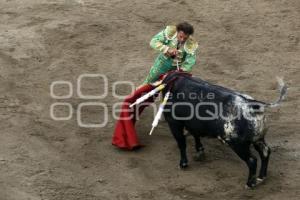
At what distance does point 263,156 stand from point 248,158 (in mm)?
296

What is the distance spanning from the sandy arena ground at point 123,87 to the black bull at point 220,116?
40 cm

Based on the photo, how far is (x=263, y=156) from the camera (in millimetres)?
7234

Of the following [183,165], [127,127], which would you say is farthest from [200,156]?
[127,127]

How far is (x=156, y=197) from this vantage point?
713 centimetres

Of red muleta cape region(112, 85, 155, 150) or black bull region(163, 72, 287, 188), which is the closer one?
black bull region(163, 72, 287, 188)

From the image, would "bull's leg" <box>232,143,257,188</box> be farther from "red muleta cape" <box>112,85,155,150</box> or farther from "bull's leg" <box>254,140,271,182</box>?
"red muleta cape" <box>112,85,155,150</box>

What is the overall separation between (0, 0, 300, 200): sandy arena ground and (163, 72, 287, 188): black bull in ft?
1.31

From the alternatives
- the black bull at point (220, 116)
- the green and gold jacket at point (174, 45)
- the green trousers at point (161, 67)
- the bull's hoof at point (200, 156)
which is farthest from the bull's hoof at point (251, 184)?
the green trousers at point (161, 67)

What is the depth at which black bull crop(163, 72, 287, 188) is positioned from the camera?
6.82 metres

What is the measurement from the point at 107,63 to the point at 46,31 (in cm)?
151

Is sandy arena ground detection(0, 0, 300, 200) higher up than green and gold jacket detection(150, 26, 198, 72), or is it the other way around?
green and gold jacket detection(150, 26, 198, 72)

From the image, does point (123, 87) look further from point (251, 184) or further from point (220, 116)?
point (251, 184)

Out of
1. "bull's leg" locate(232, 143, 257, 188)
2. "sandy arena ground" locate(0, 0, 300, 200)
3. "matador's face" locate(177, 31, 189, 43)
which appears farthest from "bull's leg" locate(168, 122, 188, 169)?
"matador's face" locate(177, 31, 189, 43)

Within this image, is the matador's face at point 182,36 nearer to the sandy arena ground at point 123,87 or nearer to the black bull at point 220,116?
the black bull at point 220,116
